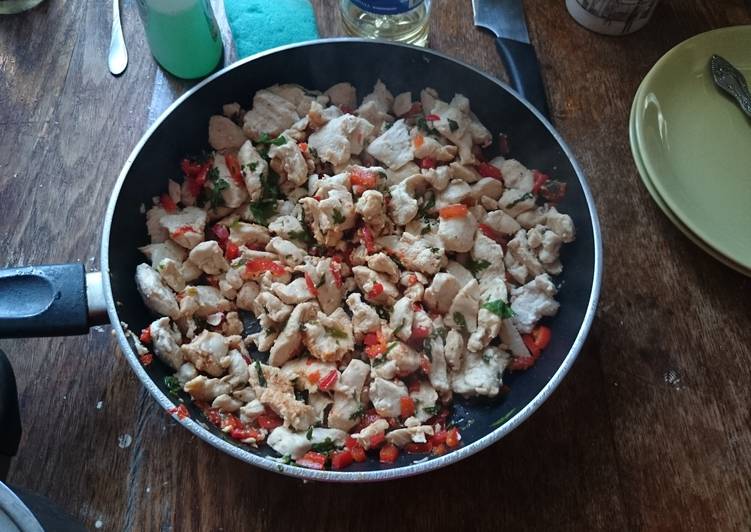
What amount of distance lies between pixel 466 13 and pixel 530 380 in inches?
34.1

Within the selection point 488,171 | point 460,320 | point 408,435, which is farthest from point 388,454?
point 488,171

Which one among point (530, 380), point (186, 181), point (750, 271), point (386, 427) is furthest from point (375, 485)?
point (750, 271)

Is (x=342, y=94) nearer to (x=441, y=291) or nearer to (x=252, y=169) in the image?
(x=252, y=169)

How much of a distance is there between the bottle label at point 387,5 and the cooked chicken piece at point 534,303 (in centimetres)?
60

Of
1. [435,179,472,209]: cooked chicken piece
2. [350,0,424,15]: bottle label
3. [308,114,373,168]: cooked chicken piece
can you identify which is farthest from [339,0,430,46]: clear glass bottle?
[435,179,472,209]: cooked chicken piece

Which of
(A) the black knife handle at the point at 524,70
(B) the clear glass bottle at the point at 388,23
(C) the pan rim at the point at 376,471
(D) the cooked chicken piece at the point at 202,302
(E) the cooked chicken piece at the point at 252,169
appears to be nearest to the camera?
(C) the pan rim at the point at 376,471

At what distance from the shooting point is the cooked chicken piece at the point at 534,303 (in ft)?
3.50

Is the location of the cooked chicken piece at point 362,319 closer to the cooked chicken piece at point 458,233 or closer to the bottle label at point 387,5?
the cooked chicken piece at point 458,233

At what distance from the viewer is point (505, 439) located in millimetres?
1051

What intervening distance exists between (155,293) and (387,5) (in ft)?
2.31

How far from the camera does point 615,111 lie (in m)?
1.35

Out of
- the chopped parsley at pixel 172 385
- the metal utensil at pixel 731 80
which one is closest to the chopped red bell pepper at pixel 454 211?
the chopped parsley at pixel 172 385

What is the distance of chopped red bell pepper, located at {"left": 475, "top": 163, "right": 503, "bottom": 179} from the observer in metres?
1.21

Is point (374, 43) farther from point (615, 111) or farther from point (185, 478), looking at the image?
point (185, 478)
